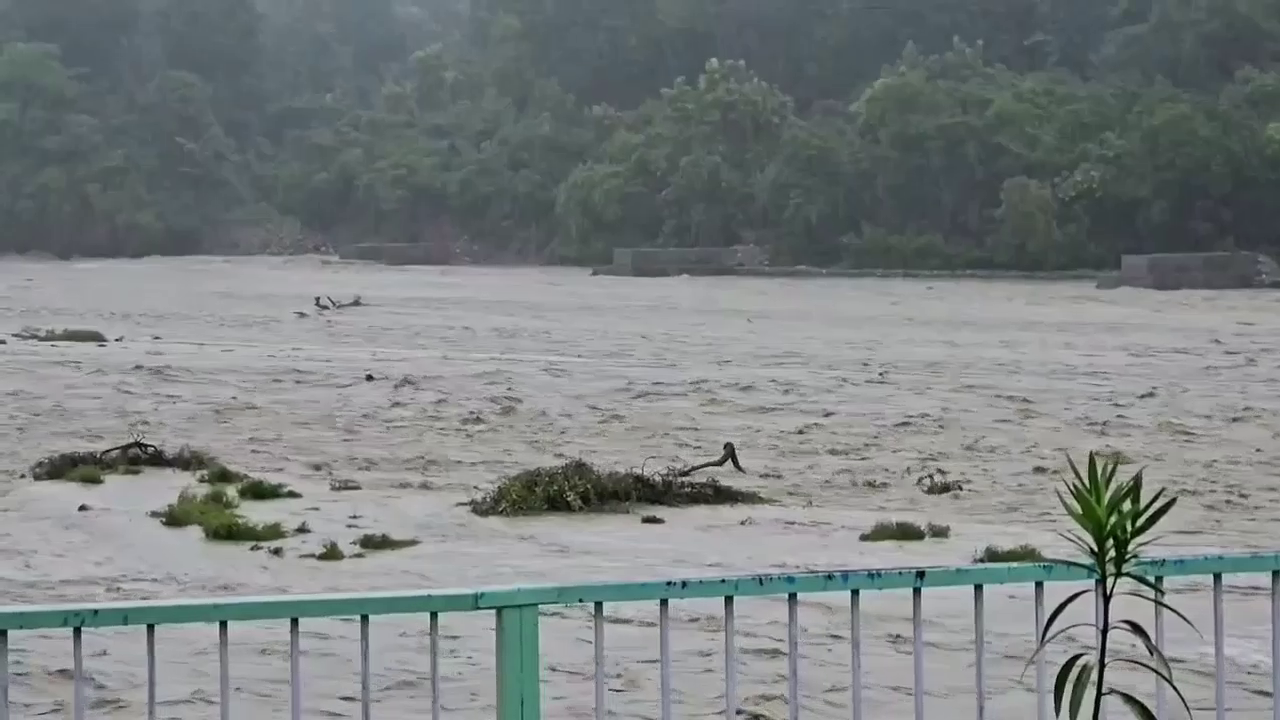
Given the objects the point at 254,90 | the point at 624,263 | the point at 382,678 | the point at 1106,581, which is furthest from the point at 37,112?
the point at 1106,581

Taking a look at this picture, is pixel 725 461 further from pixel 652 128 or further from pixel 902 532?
pixel 652 128

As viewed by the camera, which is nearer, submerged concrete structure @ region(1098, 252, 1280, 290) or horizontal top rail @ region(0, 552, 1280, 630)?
horizontal top rail @ region(0, 552, 1280, 630)

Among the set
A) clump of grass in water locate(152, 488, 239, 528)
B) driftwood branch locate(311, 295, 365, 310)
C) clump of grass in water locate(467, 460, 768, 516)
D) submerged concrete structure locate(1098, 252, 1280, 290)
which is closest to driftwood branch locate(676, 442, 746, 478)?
clump of grass in water locate(467, 460, 768, 516)

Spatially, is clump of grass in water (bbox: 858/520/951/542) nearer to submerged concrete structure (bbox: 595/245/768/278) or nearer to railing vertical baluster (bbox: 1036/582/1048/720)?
railing vertical baluster (bbox: 1036/582/1048/720)

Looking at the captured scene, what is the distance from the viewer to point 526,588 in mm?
3191

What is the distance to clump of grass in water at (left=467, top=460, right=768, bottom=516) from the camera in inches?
441

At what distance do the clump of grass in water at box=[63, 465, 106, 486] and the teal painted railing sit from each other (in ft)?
30.8

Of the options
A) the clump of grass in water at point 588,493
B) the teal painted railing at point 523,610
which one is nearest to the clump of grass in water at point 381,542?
the clump of grass in water at point 588,493

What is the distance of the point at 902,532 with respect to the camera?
1034cm

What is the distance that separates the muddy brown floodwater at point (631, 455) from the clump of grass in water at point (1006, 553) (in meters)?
0.38

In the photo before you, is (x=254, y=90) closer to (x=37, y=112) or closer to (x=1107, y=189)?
(x=37, y=112)

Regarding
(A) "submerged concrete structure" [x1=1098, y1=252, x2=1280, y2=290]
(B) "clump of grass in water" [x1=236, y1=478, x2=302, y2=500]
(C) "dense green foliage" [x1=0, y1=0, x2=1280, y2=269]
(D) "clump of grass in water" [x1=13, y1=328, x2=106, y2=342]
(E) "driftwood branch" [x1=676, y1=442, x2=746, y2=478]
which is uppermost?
(C) "dense green foliage" [x1=0, y1=0, x2=1280, y2=269]

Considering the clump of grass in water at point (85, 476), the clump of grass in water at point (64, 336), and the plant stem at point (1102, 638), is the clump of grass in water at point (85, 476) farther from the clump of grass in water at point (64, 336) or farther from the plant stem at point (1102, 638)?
the clump of grass in water at point (64, 336)


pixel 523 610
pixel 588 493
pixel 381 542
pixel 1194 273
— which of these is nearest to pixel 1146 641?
pixel 523 610
